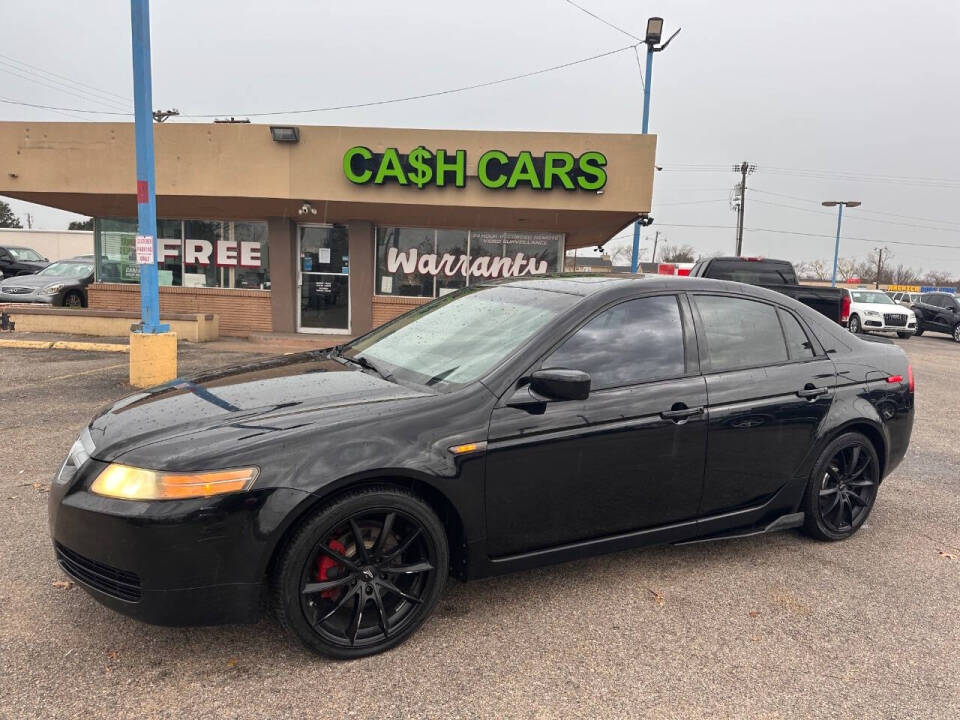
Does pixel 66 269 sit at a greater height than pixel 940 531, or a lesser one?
greater

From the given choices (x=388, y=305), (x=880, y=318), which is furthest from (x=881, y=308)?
(x=388, y=305)

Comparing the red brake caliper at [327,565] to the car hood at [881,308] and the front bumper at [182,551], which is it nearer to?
the front bumper at [182,551]

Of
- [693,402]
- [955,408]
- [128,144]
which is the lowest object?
[955,408]

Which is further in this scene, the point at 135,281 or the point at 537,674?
the point at 135,281

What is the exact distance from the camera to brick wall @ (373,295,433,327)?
13922 mm

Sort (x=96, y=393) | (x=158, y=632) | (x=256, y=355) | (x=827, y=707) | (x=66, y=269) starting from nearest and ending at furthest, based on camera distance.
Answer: (x=827, y=707) < (x=158, y=632) < (x=96, y=393) < (x=256, y=355) < (x=66, y=269)

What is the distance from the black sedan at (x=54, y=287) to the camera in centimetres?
1581

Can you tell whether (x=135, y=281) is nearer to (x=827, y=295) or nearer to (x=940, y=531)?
(x=827, y=295)

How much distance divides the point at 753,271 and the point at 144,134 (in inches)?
364

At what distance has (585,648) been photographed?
2756 millimetres

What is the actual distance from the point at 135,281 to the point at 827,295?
1374 cm

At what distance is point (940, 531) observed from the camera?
4.19 meters

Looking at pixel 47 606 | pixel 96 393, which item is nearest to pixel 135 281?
pixel 96 393

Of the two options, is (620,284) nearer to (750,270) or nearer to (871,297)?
(750,270)
